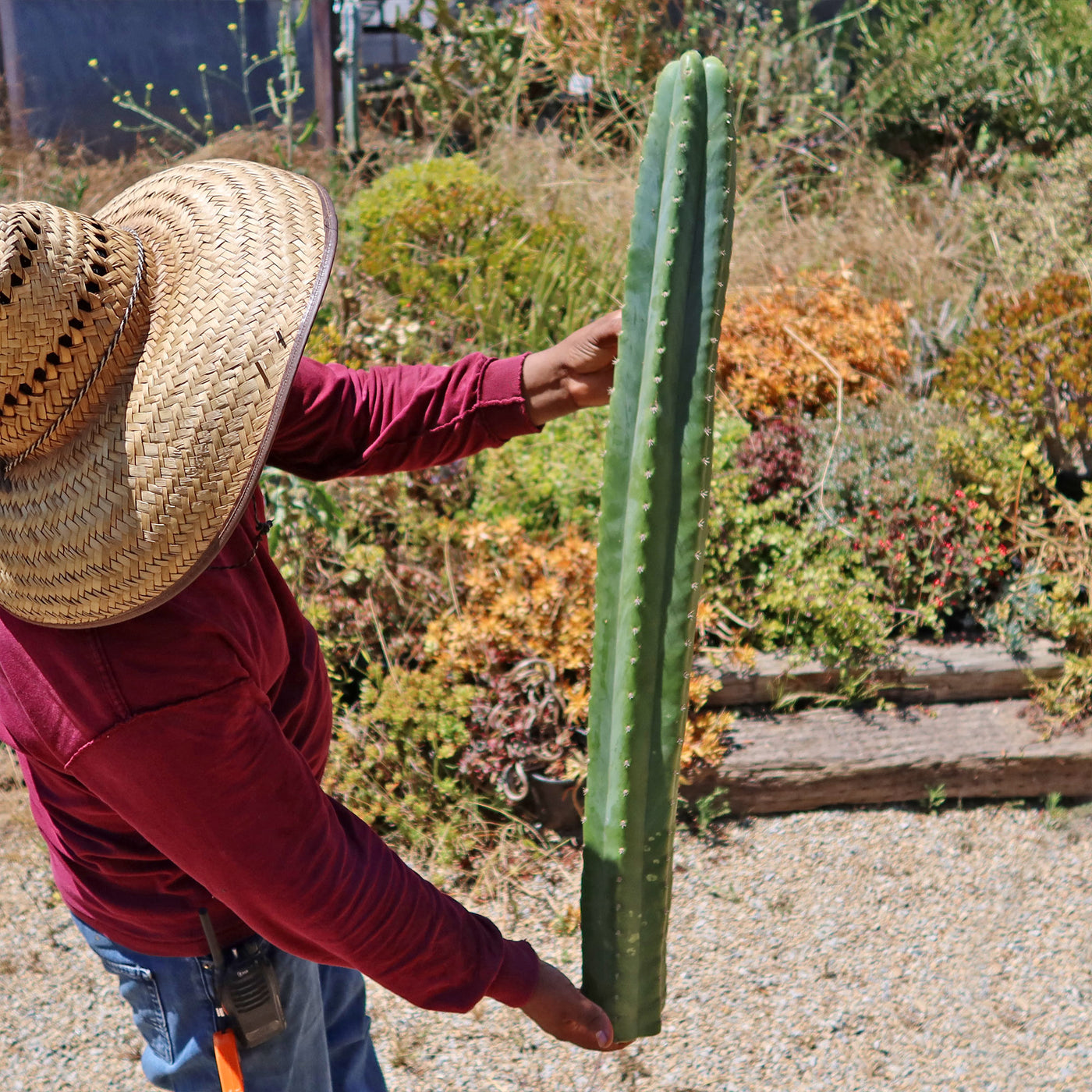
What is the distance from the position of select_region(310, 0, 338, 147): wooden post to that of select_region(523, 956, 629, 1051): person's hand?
5.58 metres

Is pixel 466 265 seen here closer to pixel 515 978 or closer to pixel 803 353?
pixel 803 353

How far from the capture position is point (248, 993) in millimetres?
1508

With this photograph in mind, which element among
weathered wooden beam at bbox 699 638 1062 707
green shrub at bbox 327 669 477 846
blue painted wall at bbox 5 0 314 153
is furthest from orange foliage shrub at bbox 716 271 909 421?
blue painted wall at bbox 5 0 314 153

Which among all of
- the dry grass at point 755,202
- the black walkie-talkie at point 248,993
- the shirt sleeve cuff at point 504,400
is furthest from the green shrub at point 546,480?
the black walkie-talkie at point 248,993

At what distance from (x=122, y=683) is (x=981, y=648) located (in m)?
3.17

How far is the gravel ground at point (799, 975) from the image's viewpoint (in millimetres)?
2637

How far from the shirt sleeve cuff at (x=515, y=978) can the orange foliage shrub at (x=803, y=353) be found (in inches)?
118

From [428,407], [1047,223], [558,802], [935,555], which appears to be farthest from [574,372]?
[1047,223]

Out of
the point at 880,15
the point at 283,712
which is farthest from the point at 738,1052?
the point at 880,15

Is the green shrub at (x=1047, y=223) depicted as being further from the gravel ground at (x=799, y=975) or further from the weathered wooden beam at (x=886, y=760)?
the gravel ground at (x=799, y=975)

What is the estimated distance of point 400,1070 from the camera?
2.63m

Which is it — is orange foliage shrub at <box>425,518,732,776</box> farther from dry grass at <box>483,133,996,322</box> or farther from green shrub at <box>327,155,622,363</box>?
dry grass at <box>483,133,996,322</box>

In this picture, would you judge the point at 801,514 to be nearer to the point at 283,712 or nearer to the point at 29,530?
the point at 283,712

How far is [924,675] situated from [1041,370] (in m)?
1.25
